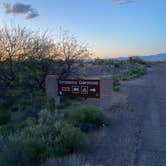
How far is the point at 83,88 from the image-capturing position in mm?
19641

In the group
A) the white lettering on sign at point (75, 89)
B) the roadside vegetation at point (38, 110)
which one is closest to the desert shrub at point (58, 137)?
the roadside vegetation at point (38, 110)

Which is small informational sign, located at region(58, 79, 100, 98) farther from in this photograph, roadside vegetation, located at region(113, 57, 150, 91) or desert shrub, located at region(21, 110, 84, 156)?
roadside vegetation, located at region(113, 57, 150, 91)

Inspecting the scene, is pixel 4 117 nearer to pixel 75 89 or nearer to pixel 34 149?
pixel 75 89

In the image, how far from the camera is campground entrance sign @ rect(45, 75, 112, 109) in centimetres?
1952

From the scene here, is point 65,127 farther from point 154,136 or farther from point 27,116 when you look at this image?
point 27,116

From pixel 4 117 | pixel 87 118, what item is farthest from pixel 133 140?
pixel 4 117

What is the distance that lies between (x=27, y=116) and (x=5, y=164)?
8.45 metres

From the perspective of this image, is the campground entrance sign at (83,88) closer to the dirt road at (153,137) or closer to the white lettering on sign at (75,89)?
the white lettering on sign at (75,89)

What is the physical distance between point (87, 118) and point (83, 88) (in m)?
4.73

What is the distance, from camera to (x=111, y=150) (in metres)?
11.6

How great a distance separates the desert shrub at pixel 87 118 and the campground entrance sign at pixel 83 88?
12.6 ft

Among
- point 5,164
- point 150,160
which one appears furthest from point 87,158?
point 5,164

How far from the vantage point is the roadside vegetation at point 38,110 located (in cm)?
1017

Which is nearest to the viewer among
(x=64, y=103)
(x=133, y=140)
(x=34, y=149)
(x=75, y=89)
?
(x=34, y=149)
